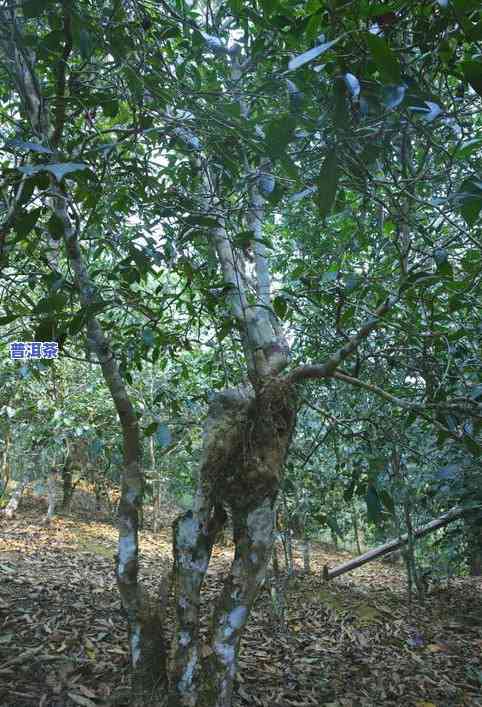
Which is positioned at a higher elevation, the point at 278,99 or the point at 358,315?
the point at 278,99

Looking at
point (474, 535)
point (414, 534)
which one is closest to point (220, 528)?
point (474, 535)

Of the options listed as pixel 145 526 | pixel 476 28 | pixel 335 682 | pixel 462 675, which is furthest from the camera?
pixel 145 526

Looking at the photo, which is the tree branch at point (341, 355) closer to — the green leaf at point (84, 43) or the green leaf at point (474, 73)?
the green leaf at point (474, 73)

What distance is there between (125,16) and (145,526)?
716 cm

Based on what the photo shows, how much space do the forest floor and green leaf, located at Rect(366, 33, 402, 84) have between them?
2.16 m

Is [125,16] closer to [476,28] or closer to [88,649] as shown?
[476,28]

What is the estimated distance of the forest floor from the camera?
6.86ft

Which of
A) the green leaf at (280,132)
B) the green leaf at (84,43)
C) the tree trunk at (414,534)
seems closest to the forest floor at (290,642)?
the tree trunk at (414,534)

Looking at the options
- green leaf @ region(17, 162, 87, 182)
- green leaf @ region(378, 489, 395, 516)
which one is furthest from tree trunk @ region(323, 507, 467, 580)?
green leaf @ region(17, 162, 87, 182)

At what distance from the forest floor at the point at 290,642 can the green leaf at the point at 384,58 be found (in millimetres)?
2164

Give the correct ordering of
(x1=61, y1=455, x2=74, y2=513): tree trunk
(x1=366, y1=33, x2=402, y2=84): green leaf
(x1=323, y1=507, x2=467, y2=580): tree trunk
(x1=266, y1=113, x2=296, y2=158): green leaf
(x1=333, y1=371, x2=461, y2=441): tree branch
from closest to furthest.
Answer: (x1=366, y1=33, x2=402, y2=84): green leaf → (x1=266, y1=113, x2=296, y2=158): green leaf → (x1=333, y1=371, x2=461, y2=441): tree branch → (x1=323, y1=507, x2=467, y2=580): tree trunk → (x1=61, y1=455, x2=74, y2=513): tree trunk

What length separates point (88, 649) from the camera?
7.74 ft

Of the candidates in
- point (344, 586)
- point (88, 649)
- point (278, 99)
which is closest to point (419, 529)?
point (344, 586)

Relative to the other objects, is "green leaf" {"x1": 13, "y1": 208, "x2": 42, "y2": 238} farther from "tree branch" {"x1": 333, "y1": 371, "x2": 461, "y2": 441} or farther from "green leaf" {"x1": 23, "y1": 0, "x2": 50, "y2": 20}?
"tree branch" {"x1": 333, "y1": 371, "x2": 461, "y2": 441}
